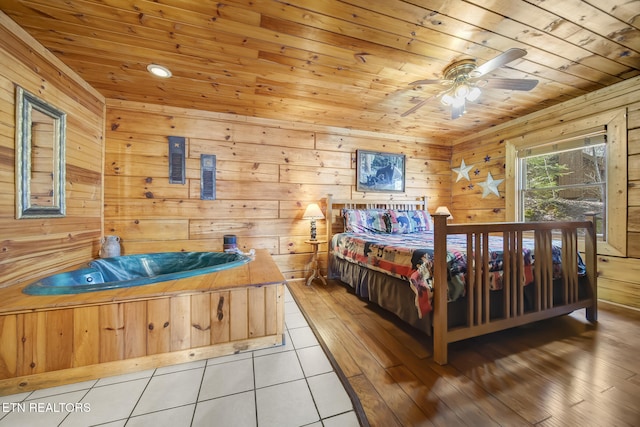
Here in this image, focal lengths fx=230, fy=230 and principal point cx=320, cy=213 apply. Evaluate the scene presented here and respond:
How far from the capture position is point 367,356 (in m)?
1.55

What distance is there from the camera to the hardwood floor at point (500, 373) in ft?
A: 3.56

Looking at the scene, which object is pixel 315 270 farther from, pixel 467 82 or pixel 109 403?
pixel 467 82

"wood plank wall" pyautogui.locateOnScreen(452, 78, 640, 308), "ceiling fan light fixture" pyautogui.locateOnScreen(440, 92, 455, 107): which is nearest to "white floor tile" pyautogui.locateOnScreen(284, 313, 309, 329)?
"ceiling fan light fixture" pyautogui.locateOnScreen(440, 92, 455, 107)

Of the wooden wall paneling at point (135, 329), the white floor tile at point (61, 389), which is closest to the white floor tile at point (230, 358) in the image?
the wooden wall paneling at point (135, 329)

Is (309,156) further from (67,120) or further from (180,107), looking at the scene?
(67,120)

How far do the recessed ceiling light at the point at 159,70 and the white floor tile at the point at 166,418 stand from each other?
2485 mm

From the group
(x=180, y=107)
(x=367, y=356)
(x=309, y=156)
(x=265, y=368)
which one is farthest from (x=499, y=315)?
(x=180, y=107)

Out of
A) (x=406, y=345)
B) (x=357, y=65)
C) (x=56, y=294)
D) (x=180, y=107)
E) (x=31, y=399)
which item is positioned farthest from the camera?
(x=180, y=107)

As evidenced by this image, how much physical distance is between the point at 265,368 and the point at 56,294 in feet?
4.34

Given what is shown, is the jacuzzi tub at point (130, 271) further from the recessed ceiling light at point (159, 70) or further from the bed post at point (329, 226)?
the recessed ceiling light at point (159, 70)

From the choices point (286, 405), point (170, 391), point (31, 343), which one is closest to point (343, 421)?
point (286, 405)

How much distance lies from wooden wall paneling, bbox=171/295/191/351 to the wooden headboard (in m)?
2.06

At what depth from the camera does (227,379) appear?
133cm

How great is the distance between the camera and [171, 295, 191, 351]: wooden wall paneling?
1.47 m
